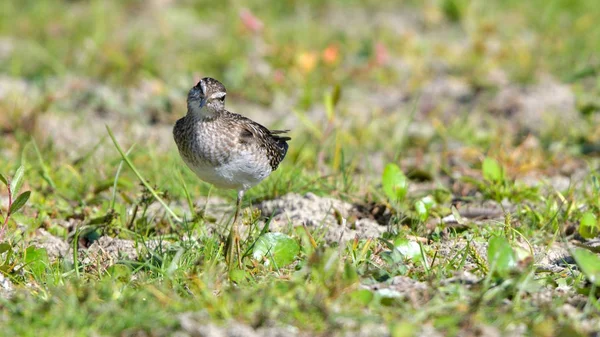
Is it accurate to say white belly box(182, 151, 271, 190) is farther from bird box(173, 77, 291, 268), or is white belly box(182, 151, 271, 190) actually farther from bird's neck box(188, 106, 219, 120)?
bird's neck box(188, 106, 219, 120)

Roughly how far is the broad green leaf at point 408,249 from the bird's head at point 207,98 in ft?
3.91

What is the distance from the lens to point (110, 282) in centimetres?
395

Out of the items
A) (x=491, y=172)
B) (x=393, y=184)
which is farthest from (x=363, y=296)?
(x=491, y=172)

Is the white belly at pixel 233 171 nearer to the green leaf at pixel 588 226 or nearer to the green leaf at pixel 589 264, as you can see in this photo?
the green leaf at pixel 589 264

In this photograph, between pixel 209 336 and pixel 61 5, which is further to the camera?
pixel 61 5

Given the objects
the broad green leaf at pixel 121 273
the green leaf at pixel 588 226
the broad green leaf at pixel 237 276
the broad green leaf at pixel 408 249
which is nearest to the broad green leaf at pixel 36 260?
the broad green leaf at pixel 121 273

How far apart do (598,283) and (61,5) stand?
786cm

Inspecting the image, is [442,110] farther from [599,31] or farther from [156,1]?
[156,1]

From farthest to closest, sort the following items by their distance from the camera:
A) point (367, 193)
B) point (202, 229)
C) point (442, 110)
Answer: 1. point (442, 110)
2. point (367, 193)
3. point (202, 229)

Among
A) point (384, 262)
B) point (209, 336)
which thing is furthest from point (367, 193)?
point (209, 336)

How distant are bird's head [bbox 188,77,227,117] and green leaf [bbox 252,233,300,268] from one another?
720 mm

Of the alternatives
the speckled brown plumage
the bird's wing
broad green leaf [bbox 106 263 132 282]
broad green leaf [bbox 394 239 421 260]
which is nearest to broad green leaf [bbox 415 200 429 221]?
broad green leaf [bbox 394 239 421 260]

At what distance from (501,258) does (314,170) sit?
2522 mm

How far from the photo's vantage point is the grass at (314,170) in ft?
12.0
